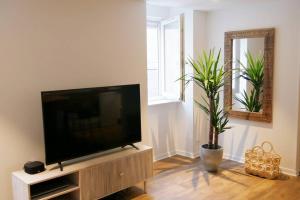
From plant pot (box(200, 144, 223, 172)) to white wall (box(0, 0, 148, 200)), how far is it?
1.47 metres

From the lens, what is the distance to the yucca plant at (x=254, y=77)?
14.1 feet

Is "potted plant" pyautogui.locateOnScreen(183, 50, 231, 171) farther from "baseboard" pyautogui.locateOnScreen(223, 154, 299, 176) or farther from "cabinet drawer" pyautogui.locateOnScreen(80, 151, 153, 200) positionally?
"cabinet drawer" pyautogui.locateOnScreen(80, 151, 153, 200)

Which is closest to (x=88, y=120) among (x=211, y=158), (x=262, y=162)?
(x=211, y=158)

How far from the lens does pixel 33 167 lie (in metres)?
2.83

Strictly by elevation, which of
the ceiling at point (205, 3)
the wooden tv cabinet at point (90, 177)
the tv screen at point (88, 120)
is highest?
the ceiling at point (205, 3)

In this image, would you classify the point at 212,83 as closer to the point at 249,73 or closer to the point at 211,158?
the point at 249,73

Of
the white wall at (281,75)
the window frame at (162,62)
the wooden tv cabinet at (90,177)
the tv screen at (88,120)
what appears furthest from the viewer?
the window frame at (162,62)

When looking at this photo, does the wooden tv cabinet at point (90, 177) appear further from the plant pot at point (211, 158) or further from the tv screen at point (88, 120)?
the plant pot at point (211, 158)

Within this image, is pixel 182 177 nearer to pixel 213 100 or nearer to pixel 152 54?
pixel 213 100

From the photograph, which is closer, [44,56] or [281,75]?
[44,56]

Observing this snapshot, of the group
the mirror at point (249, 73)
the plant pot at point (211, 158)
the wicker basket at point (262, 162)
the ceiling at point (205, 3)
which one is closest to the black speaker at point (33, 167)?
the plant pot at point (211, 158)

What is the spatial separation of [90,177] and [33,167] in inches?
20.9

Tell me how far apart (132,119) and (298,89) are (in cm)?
211

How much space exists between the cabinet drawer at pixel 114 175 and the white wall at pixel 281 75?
5.72 feet
